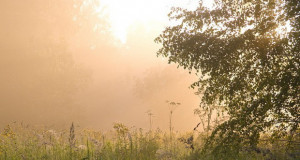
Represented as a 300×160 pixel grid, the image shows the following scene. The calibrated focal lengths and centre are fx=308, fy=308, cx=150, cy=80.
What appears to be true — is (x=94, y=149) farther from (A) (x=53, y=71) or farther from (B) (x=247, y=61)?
(A) (x=53, y=71)

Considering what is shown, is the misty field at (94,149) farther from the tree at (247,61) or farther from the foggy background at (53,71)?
the foggy background at (53,71)

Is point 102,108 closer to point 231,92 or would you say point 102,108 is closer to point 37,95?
point 37,95

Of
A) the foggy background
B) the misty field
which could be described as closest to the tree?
the misty field

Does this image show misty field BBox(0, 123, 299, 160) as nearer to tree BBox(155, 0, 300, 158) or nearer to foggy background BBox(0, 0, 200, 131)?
tree BBox(155, 0, 300, 158)

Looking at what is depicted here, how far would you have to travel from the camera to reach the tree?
7.75 metres

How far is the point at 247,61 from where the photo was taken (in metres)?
8.24

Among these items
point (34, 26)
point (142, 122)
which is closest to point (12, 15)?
point (34, 26)

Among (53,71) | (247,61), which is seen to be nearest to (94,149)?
(247,61)

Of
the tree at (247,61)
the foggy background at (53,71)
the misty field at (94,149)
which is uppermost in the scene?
the foggy background at (53,71)

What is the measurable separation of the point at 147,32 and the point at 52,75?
42.6m

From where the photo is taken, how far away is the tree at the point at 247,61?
25.4ft

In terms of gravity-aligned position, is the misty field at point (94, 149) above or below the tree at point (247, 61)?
below

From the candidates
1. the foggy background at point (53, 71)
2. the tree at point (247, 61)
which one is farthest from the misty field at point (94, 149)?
the foggy background at point (53, 71)

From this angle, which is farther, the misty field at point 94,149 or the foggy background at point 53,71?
the foggy background at point 53,71
